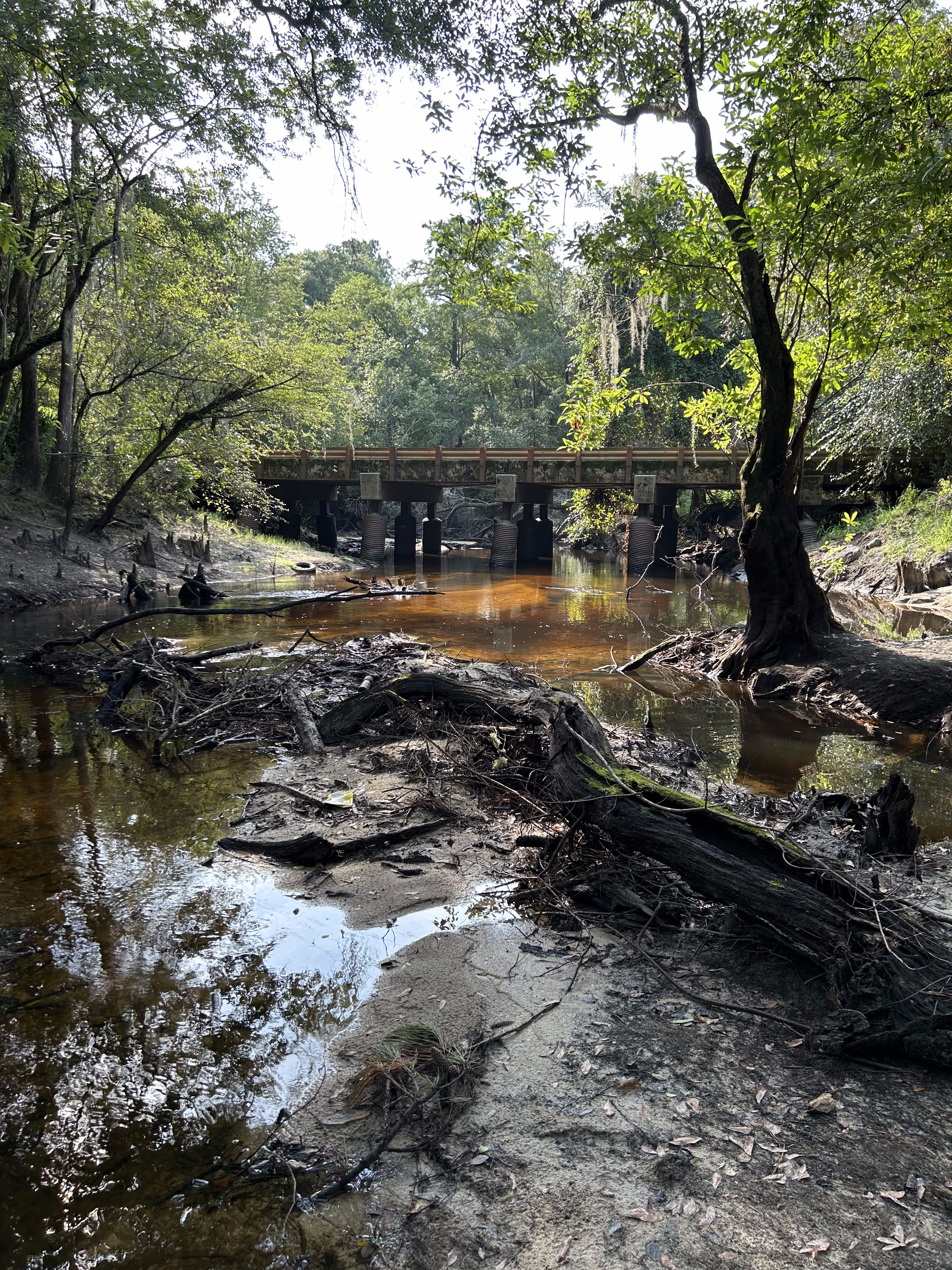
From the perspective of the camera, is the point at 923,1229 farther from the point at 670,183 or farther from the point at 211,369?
the point at 211,369

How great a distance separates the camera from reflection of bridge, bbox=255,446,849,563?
30641 millimetres

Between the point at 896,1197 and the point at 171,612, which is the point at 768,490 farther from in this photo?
the point at 896,1197

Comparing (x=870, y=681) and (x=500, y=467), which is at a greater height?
(x=500, y=467)

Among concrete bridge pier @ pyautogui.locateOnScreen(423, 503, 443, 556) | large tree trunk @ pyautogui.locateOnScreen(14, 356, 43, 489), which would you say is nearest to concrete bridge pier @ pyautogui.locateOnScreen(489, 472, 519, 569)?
concrete bridge pier @ pyautogui.locateOnScreen(423, 503, 443, 556)

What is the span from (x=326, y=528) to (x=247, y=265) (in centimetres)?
1298

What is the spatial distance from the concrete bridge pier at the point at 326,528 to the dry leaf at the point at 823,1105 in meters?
37.0

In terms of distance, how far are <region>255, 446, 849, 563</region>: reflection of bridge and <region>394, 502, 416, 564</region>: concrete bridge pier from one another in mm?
54

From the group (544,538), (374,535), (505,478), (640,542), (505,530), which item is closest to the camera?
(640,542)

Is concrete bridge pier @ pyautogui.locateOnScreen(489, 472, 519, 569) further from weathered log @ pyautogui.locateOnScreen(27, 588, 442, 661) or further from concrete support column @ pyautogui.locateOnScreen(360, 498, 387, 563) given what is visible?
weathered log @ pyautogui.locateOnScreen(27, 588, 442, 661)

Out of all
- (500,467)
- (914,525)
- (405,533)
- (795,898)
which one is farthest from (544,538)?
(795,898)

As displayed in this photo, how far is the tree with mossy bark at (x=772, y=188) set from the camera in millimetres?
8352

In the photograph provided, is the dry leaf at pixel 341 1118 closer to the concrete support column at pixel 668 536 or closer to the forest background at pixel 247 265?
the forest background at pixel 247 265

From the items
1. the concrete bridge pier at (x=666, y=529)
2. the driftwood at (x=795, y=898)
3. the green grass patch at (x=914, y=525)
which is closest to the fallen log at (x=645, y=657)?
the green grass patch at (x=914, y=525)

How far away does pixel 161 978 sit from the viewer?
398 cm
